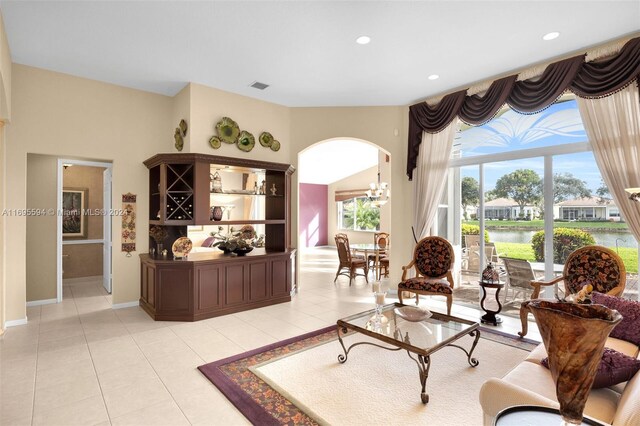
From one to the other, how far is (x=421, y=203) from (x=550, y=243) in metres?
1.90

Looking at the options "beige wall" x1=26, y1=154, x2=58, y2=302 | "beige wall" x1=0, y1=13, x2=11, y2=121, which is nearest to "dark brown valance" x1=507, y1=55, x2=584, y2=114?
"beige wall" x1=0, y1=13, x2=11, y2=121

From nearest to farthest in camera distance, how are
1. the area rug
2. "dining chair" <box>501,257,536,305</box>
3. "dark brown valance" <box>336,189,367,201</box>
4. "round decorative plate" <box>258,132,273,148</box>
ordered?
Result: 1. the area rug
2. "dining chair" <box>501,257,536,305</box>
3. "round decorative plate" <box>258,132,273,148</box>
4. "dark brown valance" <box>336,189,367,201</box>

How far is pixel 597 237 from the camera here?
408cm

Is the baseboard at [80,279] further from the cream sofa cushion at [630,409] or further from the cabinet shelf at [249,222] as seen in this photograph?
the cream sofa cushion at [630,409]

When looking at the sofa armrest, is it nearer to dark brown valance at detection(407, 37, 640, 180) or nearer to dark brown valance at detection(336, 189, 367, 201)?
dark brown valance at detection(407, 37, 640, 180)

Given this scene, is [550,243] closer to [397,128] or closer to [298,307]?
[397,128]

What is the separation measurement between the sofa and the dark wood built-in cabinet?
3.62 metres

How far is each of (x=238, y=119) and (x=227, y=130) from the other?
1.05 feet

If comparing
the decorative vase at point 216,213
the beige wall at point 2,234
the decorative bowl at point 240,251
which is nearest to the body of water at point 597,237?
the decorative bowl at point 240,251

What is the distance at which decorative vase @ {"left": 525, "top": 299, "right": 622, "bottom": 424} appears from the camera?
938 mm

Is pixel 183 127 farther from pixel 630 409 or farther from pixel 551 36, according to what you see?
pixel 630 409

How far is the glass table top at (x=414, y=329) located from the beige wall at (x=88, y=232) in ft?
19.6

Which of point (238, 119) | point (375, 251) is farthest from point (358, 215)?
point (238, 119)

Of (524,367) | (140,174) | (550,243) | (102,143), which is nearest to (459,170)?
(550,243)
